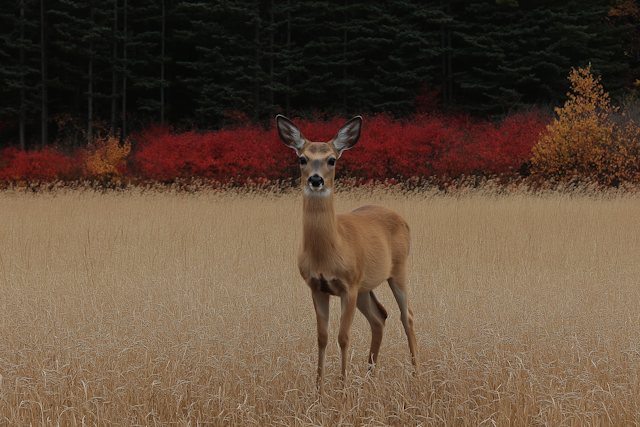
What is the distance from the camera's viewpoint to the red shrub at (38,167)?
2275cm

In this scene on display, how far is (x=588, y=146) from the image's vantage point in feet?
65.3

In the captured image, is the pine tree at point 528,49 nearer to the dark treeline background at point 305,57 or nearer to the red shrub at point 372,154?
the dark treeline background at point 305,57

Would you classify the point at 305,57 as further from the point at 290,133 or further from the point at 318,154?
the point at 318,154

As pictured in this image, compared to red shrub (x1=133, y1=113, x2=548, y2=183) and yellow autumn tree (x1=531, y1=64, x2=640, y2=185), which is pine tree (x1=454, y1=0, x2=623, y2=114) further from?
red shrub (x1=133, y1=113, x2=548, y2=183)

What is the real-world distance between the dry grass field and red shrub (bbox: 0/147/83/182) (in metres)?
13.3

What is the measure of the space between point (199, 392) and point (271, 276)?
3.55 meters

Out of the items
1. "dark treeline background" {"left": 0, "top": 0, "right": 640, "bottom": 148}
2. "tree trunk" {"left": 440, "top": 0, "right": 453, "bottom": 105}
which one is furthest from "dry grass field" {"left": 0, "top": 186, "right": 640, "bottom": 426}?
"tree trunk" {"left": 440, "top": 0, "right": 453, "bottom": 105}

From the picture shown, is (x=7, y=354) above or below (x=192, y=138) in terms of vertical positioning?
below

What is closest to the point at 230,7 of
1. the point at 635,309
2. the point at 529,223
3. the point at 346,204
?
the point at 346,204

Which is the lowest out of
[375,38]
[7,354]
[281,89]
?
[7,354]

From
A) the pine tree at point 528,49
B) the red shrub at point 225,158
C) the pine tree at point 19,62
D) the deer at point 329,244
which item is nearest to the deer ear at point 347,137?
the deer at point 329,244

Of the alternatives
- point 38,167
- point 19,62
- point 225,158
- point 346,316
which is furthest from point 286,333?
point 19,62

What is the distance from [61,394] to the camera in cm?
386

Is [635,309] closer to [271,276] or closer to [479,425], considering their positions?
[479,425]
